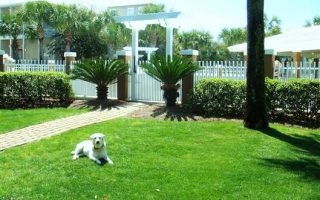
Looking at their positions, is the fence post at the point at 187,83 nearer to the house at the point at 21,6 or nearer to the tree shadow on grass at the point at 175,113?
the tree shadow on grass at the point at 175,113

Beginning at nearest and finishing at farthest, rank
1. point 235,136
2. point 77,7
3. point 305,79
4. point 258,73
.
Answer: point 235,136 < point 258,73 < point 305,79 < point 77,7

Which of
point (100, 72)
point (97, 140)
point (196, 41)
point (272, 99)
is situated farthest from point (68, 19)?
point (97, 140)

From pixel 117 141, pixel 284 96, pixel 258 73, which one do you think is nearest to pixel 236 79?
pixel 284 96

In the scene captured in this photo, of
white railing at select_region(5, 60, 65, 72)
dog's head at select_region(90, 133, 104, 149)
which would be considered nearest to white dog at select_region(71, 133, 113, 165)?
dog's head at select_region(90, 133, 104, 149)

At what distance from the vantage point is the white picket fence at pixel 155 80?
13.2 metres

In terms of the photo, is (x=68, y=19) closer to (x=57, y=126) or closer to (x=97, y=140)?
(x=57, y=126)

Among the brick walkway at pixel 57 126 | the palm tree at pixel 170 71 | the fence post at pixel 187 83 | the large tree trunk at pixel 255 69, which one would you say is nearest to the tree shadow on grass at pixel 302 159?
the large tree trunk at pixel 255 69

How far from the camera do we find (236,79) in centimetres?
1416

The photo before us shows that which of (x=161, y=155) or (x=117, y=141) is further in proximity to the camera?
(x=117, y=141)

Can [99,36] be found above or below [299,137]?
above

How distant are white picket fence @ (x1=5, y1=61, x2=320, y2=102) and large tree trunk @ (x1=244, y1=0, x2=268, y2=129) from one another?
8.01 feet

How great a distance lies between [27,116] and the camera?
13500 mm

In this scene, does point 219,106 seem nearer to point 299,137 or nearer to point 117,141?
point 299,137

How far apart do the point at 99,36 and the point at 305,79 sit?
34.3m
